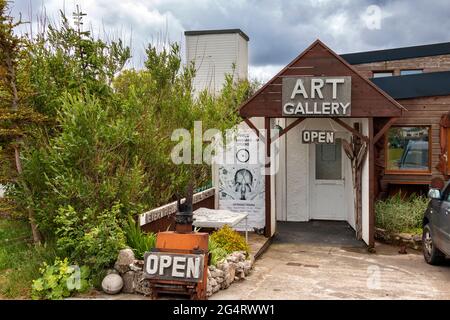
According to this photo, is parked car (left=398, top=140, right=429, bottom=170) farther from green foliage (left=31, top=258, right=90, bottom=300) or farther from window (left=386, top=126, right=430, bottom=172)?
green foliage (left=31, top=258, right=90, bottom=300)

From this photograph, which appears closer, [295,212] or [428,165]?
[428,165]

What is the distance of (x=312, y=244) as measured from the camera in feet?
34.3

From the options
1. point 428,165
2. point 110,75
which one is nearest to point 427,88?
point 428,165

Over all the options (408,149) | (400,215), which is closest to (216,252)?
(400,215)

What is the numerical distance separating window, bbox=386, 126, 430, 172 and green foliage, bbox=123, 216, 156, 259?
711 centimetres

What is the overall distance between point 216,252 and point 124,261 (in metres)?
1.47

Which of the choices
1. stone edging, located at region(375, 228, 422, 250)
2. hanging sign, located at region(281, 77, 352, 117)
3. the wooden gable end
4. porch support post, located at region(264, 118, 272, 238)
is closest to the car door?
stone edging, located at region(375, 228, 422, 250)

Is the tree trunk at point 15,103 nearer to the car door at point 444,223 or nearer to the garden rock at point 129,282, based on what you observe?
the garden rock at point 129,282

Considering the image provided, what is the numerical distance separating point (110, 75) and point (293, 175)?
569cm

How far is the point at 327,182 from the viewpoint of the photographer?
12.8 m

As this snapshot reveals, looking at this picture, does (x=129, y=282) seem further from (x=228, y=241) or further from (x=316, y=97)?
(x=316, y=97)

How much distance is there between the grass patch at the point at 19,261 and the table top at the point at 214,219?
2.50 metres

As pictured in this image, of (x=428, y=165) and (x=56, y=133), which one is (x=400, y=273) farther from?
(x=56, y=133)

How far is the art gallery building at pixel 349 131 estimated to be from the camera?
32.1 feet
